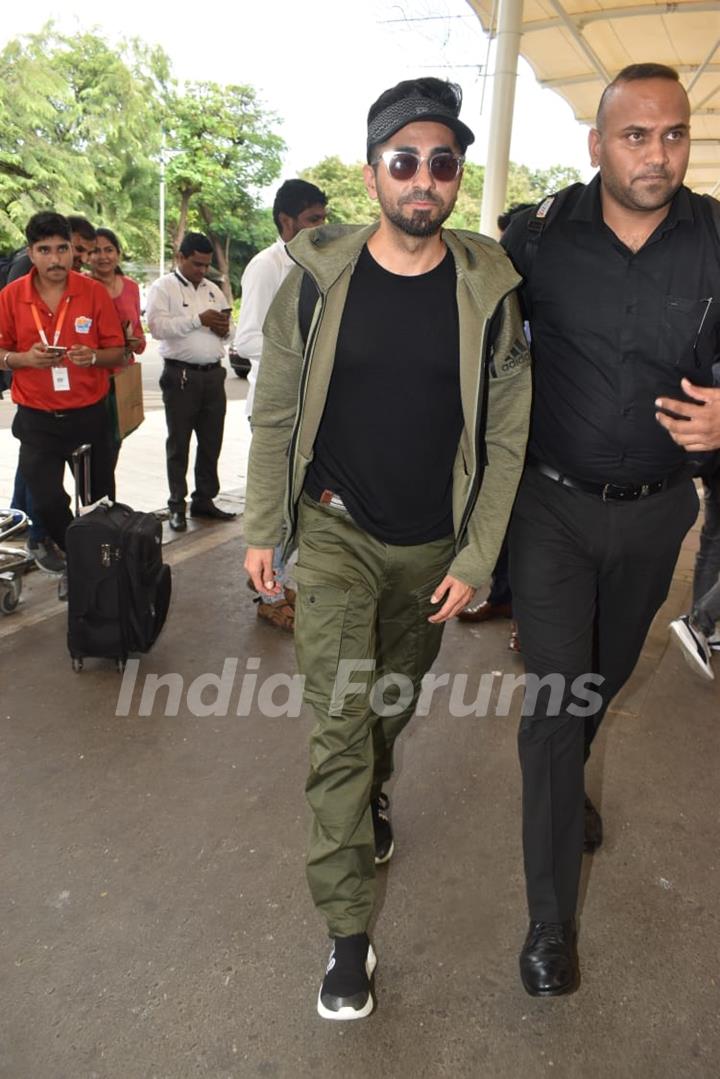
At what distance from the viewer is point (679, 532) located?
263 centimetres

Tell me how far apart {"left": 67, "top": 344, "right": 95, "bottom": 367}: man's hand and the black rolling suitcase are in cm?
114

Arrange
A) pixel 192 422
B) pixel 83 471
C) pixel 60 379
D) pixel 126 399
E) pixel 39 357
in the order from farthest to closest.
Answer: pixel 192 422, pixel 126 399, pixel 83 471, pixel 60 379, pixel 39 357

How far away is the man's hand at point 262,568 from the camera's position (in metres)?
2.57

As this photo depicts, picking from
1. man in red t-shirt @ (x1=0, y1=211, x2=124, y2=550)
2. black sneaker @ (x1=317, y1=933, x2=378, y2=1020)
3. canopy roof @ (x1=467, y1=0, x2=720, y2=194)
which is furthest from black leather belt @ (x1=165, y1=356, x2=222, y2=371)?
canopy roof @ (x1=467, y1=0, x2=720, y2=194)

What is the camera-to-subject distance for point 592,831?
122 inches

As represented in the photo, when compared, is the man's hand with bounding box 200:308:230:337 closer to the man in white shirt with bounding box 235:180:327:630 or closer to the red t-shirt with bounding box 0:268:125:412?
the red t-shirt with bounding box 0:268:125:412

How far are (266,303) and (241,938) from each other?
3.31 metres

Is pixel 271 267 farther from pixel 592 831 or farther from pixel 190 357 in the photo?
pixel 592 831

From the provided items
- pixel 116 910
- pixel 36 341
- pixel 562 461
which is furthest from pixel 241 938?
pixel 36 341

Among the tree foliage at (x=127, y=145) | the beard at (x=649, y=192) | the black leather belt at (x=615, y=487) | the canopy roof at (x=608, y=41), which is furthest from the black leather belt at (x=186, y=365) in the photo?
the tree foliage at (x=127, y=145)

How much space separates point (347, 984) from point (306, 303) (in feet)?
6.02

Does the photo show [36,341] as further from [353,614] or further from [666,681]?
[666,681]

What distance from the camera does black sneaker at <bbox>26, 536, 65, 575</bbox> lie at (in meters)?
5.56

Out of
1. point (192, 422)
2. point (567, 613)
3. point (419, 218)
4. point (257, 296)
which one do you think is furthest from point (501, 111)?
point (567, 613)
